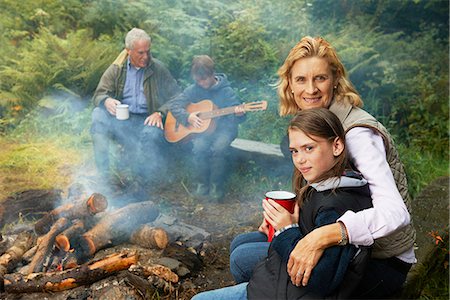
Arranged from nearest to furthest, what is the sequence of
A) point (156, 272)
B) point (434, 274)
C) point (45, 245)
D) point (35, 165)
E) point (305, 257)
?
point (305, 257) < point (156, 272) < point (434, 274) < point (45, 245) < point (35, 165)

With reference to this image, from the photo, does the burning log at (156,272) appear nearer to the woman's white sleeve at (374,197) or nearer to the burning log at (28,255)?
the burning log at (28,255)

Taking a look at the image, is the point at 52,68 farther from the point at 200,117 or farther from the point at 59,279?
the point at 59,279

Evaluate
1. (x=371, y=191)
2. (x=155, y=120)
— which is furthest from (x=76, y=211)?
(x=371, y=191)

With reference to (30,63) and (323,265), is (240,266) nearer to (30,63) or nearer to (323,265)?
(323,265)

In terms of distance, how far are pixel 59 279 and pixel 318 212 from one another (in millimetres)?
2063

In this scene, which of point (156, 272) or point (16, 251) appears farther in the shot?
point (16, 251)

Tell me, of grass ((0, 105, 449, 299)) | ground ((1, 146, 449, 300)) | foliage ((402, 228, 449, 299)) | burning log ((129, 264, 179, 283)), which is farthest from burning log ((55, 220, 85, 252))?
foliage ((402, 228, 449, 299))

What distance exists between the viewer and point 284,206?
7.54ft

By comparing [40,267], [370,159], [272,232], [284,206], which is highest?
[370,159]

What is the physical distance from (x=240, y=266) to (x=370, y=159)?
989 mm

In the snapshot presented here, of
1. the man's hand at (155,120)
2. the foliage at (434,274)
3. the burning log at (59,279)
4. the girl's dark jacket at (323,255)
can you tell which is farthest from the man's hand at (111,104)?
the girl's dark jacket at (323,255)

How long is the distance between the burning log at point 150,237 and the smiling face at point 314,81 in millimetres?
1881

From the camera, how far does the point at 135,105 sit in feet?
19.1

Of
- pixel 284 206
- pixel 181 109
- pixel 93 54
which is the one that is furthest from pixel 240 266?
pixel 93 54
